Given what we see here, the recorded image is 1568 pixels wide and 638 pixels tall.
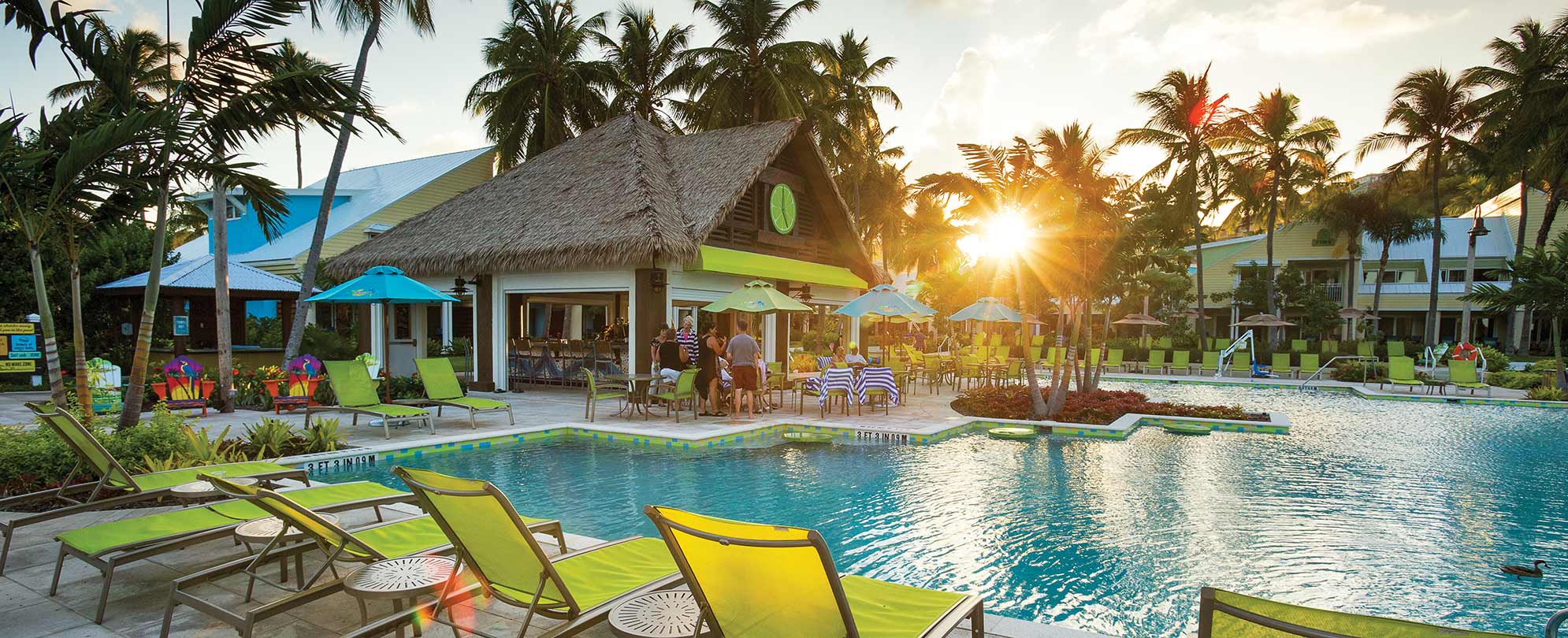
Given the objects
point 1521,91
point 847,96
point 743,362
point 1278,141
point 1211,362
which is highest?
point 847,96

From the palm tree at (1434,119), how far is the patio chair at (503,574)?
31.6m

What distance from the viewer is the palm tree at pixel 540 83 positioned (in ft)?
78.9

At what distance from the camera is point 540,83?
24.3m

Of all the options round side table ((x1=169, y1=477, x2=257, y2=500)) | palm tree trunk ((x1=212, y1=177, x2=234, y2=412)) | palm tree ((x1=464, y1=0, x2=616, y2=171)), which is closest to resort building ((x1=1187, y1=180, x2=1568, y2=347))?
palm tree ((x1=464, y1=0, x2=616, y2=171))

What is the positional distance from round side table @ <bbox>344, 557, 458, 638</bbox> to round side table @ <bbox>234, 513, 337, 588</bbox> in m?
0.56

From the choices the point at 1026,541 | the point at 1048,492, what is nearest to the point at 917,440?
the point at 1048,492

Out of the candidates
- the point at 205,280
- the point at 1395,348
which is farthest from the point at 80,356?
the point at 1395,348

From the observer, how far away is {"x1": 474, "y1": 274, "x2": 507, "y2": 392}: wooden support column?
588 inches

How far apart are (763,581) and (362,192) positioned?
26.7 meters

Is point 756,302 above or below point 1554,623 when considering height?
above

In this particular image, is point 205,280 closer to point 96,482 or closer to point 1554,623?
point 96,482

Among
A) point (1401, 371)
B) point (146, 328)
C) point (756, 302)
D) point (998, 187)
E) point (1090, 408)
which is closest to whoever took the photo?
point (146, 328)

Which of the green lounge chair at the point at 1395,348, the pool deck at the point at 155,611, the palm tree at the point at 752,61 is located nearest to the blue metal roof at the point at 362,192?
the palm tree at the point at 752,61

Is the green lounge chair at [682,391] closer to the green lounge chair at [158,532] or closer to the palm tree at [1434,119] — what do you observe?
the green lounge chair at [158,532]
